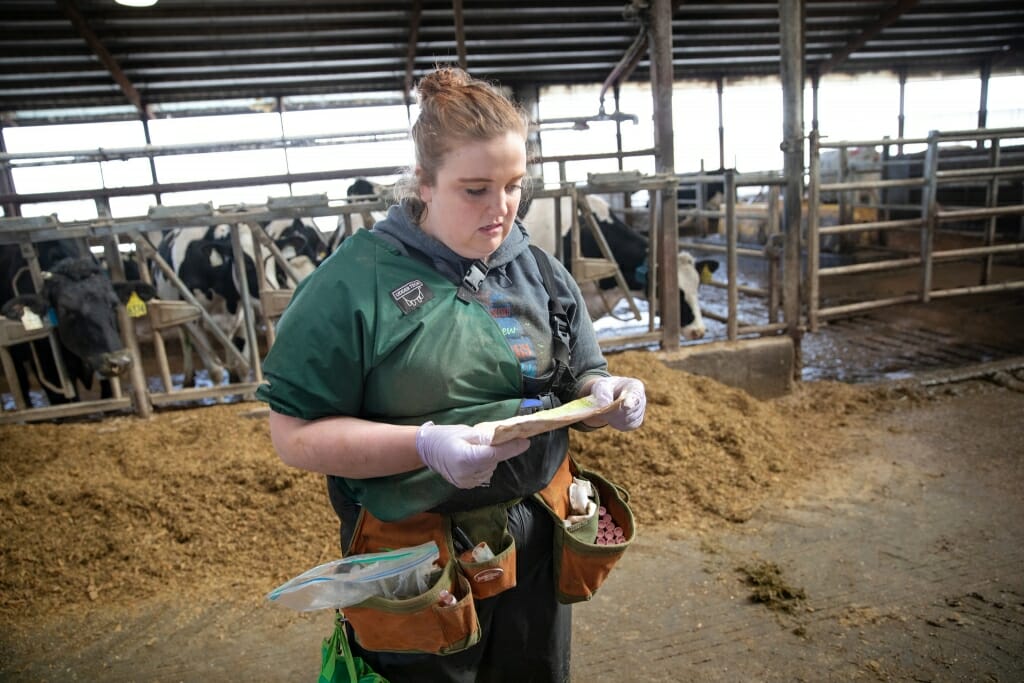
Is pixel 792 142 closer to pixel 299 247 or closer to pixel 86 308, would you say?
pixel 299 247

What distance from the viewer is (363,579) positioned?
116 centimetres

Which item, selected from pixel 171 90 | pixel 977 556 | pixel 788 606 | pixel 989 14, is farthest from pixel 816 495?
pixel 989 14

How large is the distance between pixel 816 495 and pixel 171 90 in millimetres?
10689

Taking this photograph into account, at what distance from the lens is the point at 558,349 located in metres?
1.32

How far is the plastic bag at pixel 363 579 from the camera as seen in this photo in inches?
44.6

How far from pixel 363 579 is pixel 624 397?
54cm

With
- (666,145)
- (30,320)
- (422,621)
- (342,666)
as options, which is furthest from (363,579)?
(666,145)

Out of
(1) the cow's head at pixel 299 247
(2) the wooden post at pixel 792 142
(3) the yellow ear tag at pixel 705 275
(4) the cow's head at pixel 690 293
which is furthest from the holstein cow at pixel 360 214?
(2) the wooden post at pixel 792 142

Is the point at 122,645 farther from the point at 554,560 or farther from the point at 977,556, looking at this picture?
the point at 977,556

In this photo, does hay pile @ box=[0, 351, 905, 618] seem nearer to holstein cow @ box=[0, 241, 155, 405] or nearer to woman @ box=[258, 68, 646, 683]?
holstein cow @ box=[0, 241, 155, 405]

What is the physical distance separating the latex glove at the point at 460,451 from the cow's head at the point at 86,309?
3.70 metres

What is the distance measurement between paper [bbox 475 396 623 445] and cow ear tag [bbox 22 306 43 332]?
13.1ft

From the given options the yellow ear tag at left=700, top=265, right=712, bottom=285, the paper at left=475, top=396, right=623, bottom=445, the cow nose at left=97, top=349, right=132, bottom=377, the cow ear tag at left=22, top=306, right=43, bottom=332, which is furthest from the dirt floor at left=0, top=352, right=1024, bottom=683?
the yellow ear tag at left=700, top=265, right=712, bottom=285

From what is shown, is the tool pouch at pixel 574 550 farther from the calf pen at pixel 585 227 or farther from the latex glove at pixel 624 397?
the calf pen at pixel 585 227
